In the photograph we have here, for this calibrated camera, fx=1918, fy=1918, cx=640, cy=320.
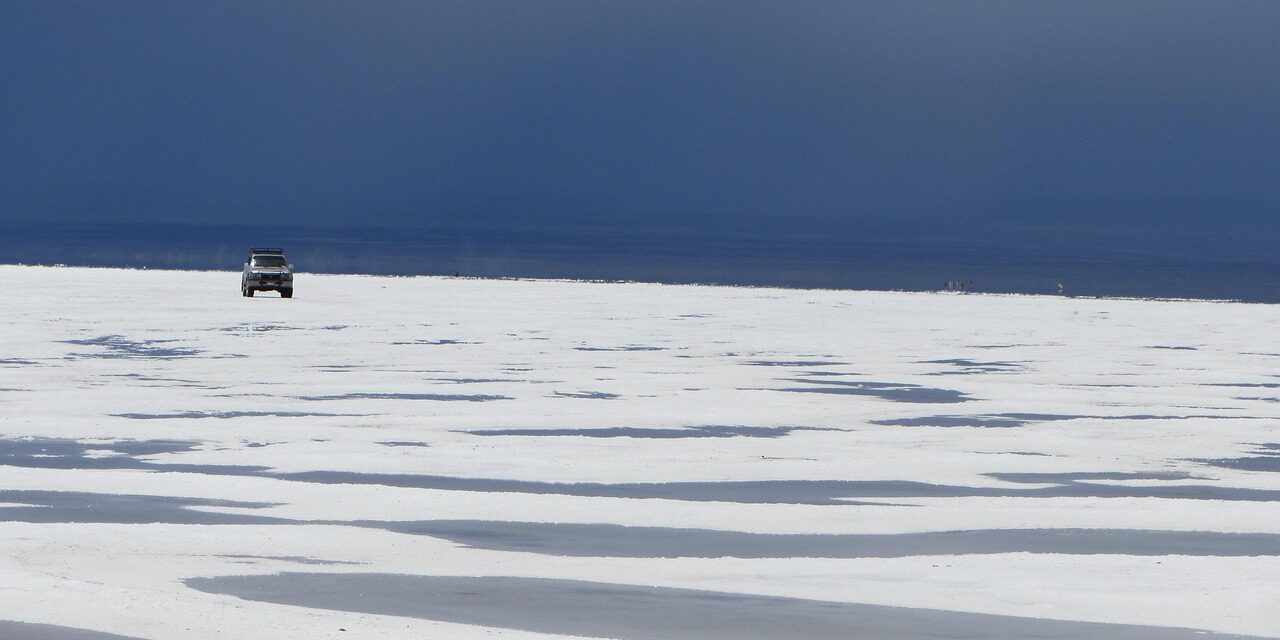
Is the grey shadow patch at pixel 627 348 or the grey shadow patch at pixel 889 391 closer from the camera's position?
the grey shadow patch at pixel 889 391

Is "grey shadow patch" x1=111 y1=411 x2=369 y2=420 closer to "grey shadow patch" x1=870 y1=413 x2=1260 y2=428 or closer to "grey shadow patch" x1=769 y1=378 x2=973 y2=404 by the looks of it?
"grey shadow patch" x1=870 y1=413 x2=1260 y2=428

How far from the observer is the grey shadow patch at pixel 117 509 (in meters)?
12.5

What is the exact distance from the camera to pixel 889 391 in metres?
24.5

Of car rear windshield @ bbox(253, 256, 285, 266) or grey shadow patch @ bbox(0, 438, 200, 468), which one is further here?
car rear windshield @ bbox(253, 256, 285, 266)

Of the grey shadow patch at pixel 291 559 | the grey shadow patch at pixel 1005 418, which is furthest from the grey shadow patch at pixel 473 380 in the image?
the grey shadow patch at pixel 291 559

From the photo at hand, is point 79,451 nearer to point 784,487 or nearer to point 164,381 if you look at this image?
point 784,487

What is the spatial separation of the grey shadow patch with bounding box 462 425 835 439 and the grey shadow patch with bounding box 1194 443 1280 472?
4.21m

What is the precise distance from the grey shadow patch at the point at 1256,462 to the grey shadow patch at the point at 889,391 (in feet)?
19.4

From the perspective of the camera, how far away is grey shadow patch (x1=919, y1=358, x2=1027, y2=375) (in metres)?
28.5

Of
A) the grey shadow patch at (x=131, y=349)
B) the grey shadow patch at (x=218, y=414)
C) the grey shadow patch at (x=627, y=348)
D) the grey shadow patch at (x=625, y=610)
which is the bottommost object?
the grey shadow patch at (x=625, y=610)

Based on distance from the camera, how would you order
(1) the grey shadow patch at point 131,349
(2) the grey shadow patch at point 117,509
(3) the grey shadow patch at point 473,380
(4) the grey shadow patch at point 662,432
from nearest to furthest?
(2) the grey shadow patch at point 117,509 → (4) the grey shadow patch at point 662,432 → (3) the grey shadow patch at point 473,380 → (1) the grey shadow patch at point 131,349

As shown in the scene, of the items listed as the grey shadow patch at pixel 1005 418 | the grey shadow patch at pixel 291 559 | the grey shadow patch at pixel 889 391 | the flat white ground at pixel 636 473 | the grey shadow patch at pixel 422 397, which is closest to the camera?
the flat white ground at pixel 636 473

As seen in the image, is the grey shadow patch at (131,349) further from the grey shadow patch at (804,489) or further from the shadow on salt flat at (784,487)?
the grey shadow patch at (804,489)

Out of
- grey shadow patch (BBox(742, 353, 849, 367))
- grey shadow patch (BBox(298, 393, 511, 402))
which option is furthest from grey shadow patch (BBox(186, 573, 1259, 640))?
grey shadow patch (BBox(742, 353, 849, 367))
